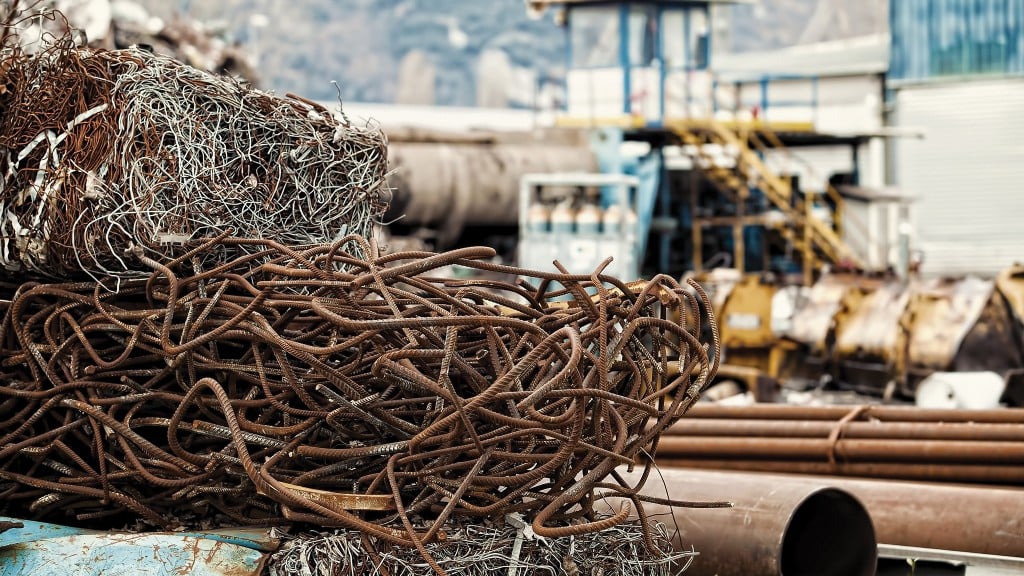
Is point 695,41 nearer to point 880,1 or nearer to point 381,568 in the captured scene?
point 381,568

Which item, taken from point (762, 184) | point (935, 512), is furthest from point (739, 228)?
point (935, 512)

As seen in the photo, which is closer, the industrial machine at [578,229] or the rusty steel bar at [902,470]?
the rusty steel bar at [902,470]

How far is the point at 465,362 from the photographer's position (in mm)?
2828

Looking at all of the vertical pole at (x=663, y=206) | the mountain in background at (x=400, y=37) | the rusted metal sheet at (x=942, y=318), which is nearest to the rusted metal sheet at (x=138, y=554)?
the rusted metal sheet at (x=942, y=318)

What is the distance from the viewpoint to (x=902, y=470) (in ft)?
16.5

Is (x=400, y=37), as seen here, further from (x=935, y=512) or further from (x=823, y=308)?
(x=935, y=512)

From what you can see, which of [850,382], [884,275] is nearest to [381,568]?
[850,382]

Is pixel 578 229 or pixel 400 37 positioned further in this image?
pixel 400 37

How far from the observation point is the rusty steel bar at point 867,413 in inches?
215

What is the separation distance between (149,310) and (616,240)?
Result: 47.5ft

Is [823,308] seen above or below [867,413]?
below

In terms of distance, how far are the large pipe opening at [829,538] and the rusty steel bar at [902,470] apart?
93 centimetres

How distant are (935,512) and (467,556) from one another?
91.3 inches

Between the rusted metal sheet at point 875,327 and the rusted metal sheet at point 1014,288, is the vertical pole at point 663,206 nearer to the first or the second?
the rusted metal sheet at point 875,327
